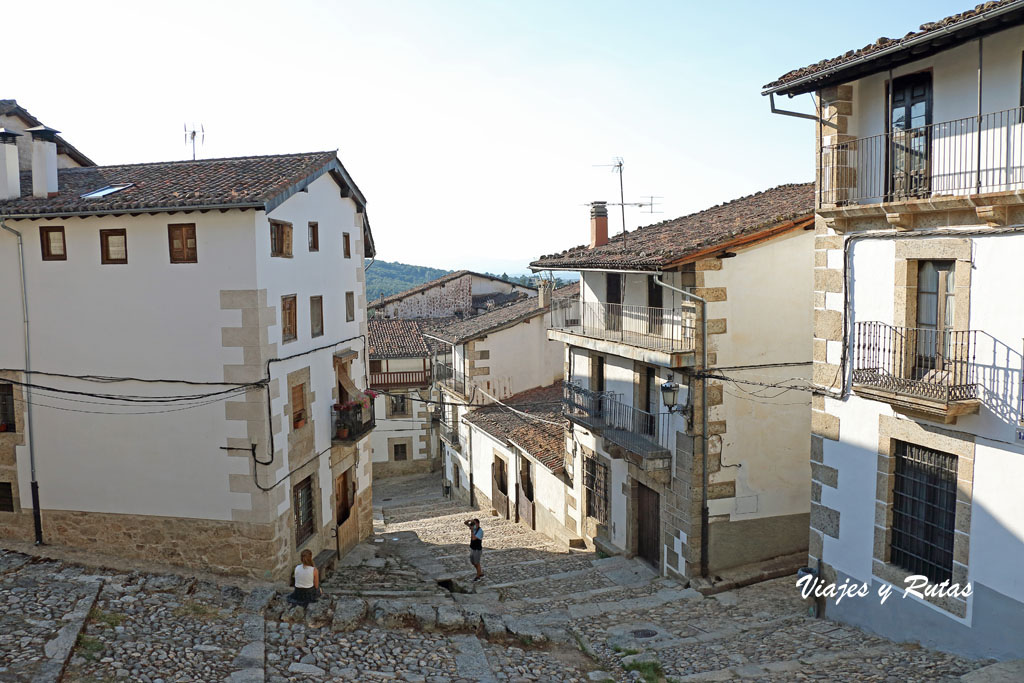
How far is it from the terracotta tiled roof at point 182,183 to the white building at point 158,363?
0.06m

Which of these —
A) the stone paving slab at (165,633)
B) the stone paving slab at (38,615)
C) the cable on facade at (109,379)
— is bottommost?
the stone paving slab at (165,633)

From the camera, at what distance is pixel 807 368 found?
17188mm

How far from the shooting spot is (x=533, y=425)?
26516 mm

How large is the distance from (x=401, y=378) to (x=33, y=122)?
23411 mm

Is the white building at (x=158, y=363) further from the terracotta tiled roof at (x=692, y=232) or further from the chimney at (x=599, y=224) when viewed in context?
the chimney at (x=599, y=224)

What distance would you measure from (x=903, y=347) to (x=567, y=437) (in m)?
11.7

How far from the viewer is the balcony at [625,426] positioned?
17125 millimetres

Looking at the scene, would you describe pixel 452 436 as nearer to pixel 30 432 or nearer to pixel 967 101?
pixel 30 432

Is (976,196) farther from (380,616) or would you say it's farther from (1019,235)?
(380,616)

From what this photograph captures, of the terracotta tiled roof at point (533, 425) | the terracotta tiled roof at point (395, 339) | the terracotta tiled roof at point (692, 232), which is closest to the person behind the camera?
the terracotta tiled roof at point (692, 232)

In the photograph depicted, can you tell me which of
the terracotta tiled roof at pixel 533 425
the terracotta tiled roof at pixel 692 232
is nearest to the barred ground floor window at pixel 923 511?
the terracotta tiled roof at pixel 692 232

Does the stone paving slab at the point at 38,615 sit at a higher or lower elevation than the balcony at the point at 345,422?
lower

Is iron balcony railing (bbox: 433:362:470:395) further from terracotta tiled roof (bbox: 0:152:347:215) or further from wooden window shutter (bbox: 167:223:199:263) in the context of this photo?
wooden window shutter (bbox: 167:223:199:263)

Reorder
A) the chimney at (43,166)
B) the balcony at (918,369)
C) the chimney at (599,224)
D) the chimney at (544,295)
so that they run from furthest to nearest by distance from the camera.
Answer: the chimney at (544,295)
the chimney at (599,224)
the chimney at (43,166)
the balcony at (918,369)
